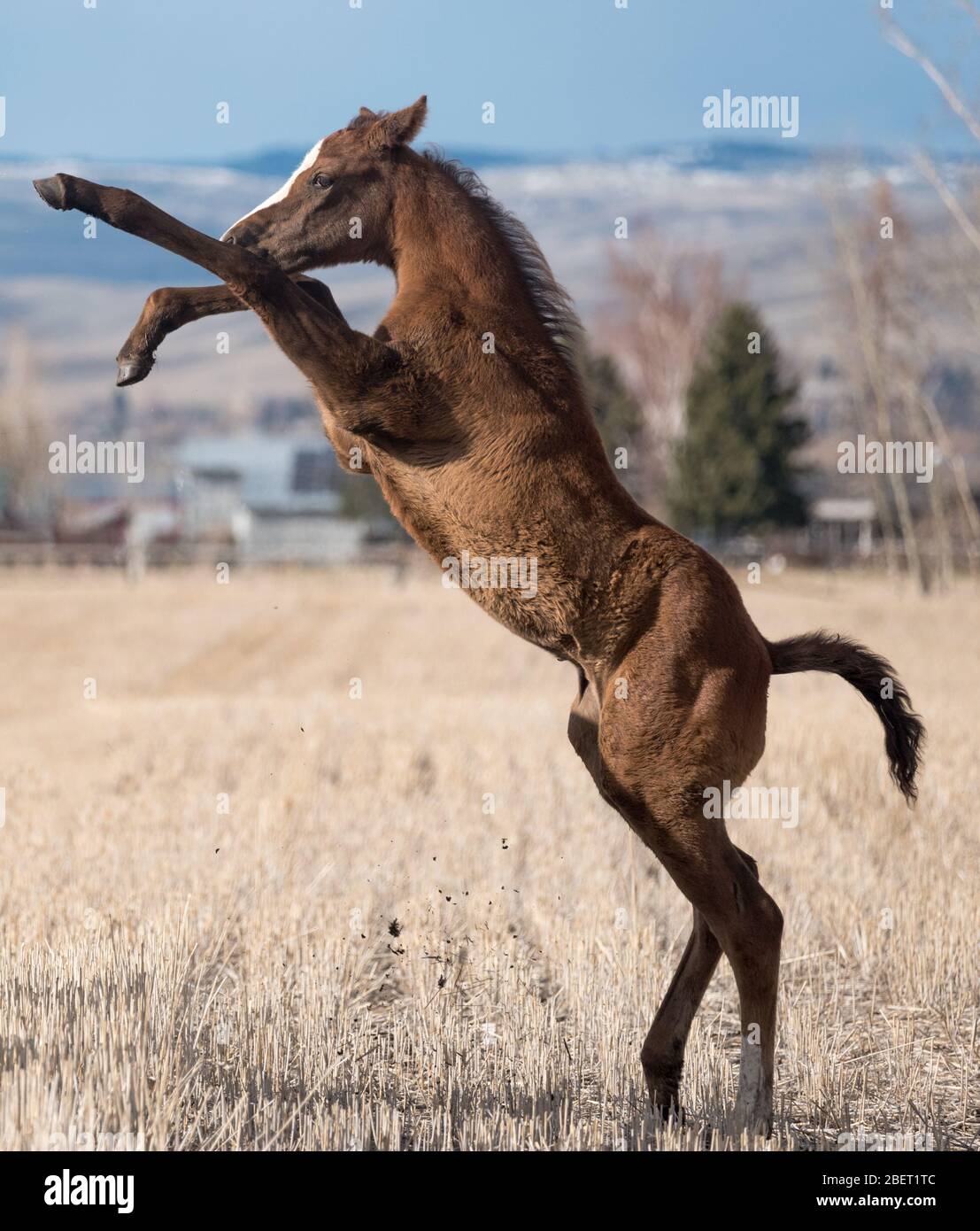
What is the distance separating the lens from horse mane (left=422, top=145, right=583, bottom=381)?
5.20 meters

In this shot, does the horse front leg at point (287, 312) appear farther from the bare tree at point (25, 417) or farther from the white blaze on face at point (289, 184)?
the bare tree at point (25, 417)

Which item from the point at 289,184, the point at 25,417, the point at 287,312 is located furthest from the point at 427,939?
the point at 25,417

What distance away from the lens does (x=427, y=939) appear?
742cm

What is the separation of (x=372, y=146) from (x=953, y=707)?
13267mm

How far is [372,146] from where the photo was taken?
16.9 feet

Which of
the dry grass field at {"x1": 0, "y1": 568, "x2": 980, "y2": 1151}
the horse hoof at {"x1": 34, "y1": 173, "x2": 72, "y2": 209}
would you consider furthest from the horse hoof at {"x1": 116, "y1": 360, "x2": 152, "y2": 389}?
the dry grass field at {"x1": 0, "y1": 568, "x2": 980, "y2": 1151}

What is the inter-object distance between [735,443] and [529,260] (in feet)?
159

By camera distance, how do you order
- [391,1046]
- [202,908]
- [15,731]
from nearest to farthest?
[391,1046], [202,908], [15,731]

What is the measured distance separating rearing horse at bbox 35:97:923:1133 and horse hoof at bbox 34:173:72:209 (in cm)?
7

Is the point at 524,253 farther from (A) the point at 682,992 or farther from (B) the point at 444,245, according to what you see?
(A) the point at 682,992

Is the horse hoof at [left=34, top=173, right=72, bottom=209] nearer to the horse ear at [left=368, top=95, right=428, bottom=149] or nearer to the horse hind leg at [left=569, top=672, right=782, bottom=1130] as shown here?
the horse ear at [left=368, top=95, right=428, bottom=149]

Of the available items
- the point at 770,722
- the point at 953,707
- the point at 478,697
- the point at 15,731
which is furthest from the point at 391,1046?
the point at 478,697

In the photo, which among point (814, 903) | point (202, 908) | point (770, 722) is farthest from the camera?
point (770, 722)
